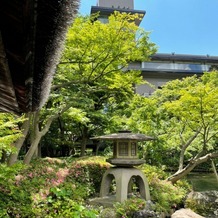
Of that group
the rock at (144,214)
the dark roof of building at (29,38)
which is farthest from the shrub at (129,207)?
the dark roof of building at (29,38)

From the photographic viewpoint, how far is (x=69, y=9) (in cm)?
134

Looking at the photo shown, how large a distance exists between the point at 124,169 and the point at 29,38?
8.02m

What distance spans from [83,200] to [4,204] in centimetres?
313

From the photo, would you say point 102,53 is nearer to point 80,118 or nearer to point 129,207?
point 80,118

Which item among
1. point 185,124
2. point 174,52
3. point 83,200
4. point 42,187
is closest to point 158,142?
point 185,124

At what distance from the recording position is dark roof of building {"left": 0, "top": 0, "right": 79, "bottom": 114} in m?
1.07

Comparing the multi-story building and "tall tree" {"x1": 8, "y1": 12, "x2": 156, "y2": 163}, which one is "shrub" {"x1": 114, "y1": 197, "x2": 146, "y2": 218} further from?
the multi-story building

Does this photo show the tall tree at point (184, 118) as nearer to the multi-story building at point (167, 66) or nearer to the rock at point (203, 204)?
the rock at point (203, 204)

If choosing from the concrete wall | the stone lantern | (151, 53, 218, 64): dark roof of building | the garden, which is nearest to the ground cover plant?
the garden

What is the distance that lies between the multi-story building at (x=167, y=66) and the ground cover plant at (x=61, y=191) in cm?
1305

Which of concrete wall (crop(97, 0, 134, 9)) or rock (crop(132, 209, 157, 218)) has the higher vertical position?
concrete wall (crop(97, 0, 134, 9))

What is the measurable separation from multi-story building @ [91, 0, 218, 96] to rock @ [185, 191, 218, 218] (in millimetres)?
13206

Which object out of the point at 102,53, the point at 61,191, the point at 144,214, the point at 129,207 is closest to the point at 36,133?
the point at 61,191

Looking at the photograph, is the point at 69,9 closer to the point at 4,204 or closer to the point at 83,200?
the point at 4,204
